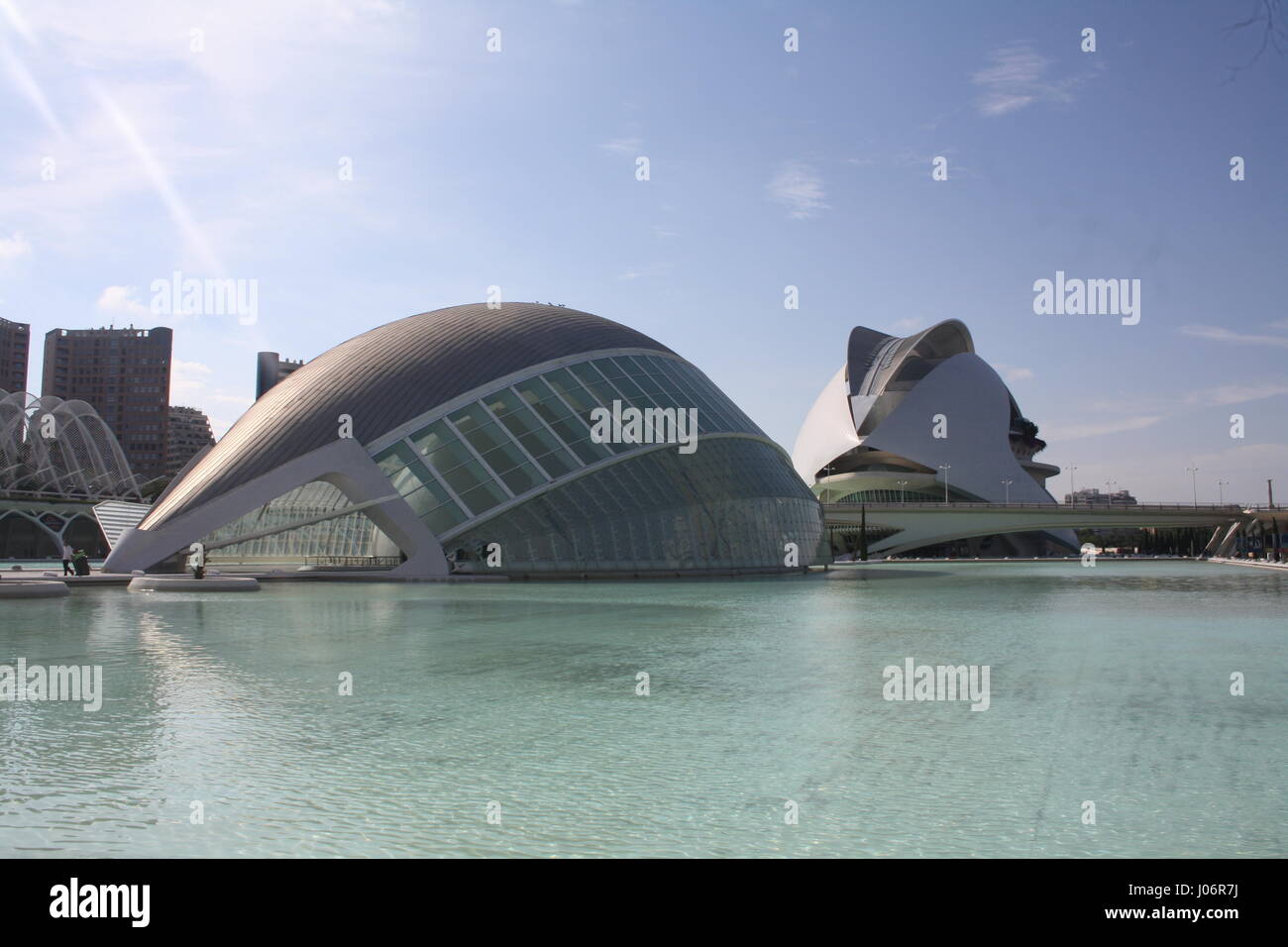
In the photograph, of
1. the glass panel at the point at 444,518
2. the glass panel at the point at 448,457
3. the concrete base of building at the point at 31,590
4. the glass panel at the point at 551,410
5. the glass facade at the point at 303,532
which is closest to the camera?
the concrete base of building at the point at 31,590

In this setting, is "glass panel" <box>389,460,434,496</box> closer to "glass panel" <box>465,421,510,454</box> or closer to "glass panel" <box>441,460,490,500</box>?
"glass panel" <box>441,460,490,500</box>

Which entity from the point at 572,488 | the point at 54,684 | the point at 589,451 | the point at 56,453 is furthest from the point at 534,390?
the point at 56,453

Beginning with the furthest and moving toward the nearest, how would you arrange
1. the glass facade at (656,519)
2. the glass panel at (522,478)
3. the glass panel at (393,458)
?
the glass panel at (522,478) → the glass facade at (656,519) → the glass panel at (393,458)

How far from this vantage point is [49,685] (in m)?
10.6

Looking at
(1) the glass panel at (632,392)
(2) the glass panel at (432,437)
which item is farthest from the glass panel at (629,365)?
(2) the glass panel at (432,437)

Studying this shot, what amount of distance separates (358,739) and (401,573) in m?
25.7

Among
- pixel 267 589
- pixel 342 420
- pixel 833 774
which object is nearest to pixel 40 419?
pixel 342 420

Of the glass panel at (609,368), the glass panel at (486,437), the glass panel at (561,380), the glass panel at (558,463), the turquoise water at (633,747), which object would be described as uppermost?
the glass panel at (609,368)

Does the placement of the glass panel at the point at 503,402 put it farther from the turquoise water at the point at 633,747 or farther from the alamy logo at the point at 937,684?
the alamy logo at the point at 937,684

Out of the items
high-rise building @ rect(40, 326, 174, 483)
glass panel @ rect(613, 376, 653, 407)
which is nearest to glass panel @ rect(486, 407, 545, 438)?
glass panel @ rect(613, 376, 653, 407)

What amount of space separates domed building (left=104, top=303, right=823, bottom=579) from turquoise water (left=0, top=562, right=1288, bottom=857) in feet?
55.5

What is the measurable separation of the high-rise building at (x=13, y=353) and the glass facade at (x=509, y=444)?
149782 mm

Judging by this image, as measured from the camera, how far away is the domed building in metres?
33.3
